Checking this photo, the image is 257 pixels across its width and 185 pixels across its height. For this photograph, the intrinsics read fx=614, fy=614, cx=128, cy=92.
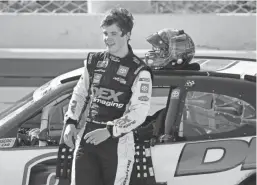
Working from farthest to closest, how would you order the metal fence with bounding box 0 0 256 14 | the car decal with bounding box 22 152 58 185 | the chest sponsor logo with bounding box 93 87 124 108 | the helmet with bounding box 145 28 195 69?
the metal fence with bounding box 0 0 256 14, the helmet with bounding box 145 28 195 69, the car decal with bounding box 22 152 58 185, the chest sponsor logo with bounding box 93 87 124 108

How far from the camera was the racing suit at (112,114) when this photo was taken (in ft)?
11.8

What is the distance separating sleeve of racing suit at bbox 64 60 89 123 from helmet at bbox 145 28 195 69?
0.78 metres

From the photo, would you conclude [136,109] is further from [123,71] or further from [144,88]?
[123,71]

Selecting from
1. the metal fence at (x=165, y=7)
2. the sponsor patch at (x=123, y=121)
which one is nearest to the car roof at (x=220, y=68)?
the sponsor patch at (x=123, y=121)

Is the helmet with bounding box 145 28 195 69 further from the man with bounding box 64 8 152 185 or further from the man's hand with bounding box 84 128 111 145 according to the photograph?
the man's hand with bounding box 84 128 111 145

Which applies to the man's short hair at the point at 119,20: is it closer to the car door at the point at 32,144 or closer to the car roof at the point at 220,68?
the car roof at the point at 220,68

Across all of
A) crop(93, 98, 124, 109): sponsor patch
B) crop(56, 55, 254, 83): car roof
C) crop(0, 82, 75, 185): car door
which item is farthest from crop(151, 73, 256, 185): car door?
crop(0, 82, 75, 185): car door

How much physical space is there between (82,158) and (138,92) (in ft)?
1.67

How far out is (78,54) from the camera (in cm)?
740

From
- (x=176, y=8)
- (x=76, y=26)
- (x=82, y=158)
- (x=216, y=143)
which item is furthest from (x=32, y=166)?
(x=176, y=8)

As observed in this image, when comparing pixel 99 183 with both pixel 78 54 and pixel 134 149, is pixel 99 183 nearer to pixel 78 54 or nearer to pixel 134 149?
pixel 134 149

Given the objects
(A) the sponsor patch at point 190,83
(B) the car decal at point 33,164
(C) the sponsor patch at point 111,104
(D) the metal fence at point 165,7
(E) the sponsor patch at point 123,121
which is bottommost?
(B) the car decal at point 33,164

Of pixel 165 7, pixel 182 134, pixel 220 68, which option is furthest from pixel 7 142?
pixel 165 7

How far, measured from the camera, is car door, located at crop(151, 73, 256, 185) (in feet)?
13.0
